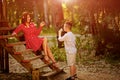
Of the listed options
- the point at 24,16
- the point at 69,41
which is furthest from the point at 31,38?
the point at 69,41

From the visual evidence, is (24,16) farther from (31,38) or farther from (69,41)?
(69,41)

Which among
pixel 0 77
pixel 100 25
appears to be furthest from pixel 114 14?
pixel 0 77

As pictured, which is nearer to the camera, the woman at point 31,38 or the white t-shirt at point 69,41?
the white t-shirt at point 69,41

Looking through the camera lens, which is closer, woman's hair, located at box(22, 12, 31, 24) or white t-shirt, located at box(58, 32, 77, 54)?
white t-shirt, located at box(58, 32, 77, 54)

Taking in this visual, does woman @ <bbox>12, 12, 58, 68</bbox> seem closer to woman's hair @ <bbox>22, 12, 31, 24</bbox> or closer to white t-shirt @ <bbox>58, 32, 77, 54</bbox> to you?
Result: woman's hair @ <bbox>22, 12, 31, 24</bbox>

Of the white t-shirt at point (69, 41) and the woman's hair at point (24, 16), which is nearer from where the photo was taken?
the white t-shirt at point (69, 41)

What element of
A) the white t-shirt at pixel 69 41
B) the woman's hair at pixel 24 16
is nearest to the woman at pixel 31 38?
the woman's hair at pixel 24 16

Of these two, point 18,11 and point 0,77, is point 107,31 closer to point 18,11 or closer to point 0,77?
point 0,77

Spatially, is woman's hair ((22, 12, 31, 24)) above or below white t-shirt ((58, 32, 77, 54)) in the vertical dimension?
above

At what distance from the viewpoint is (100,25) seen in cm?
1544

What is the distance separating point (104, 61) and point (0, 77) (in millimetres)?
5193

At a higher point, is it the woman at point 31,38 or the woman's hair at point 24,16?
the woman's hair at point 24,16

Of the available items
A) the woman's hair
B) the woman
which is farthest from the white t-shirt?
the woman's hair

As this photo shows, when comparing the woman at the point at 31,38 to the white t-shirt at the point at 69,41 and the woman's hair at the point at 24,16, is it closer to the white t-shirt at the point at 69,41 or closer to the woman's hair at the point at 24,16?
the woman's hair at the point at 24,16
